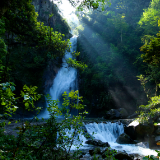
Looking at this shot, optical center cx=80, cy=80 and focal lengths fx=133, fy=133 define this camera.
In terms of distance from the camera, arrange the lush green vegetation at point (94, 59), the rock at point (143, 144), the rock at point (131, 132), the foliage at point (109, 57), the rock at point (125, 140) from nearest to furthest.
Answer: the lush green vegetation at point (94, 59)
the rock at point (143, 144)
the rock at point (125, 140)
the rock at point (131, 132)
the foliage at point (109, 57)

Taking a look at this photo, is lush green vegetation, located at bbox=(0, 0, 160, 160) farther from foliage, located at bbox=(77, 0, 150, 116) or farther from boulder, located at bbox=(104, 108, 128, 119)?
boulder, located at bbox=(104, 108, 128, 119)

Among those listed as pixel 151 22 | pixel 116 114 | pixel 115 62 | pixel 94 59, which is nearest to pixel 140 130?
pixel 116 114

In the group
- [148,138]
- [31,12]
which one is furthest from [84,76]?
[31,12]

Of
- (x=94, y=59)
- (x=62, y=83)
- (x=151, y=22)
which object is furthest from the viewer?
(x=94, y=59)

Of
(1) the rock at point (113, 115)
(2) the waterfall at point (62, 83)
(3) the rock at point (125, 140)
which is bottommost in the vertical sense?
(3) the rock at point (125, 140)

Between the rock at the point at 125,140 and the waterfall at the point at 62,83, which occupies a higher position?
the waterfall at the point at 62,83

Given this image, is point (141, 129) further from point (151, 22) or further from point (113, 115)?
point (151, 22)

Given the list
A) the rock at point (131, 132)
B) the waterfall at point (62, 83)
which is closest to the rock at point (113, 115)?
the rock at point (131, 132)

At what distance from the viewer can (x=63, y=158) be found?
2.79 metres

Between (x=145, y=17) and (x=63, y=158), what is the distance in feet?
96.4

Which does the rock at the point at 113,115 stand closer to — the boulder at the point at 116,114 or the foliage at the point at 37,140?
the boulder at the point at 116,114

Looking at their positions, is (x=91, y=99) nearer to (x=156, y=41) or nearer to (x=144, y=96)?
(x=144, y=96)

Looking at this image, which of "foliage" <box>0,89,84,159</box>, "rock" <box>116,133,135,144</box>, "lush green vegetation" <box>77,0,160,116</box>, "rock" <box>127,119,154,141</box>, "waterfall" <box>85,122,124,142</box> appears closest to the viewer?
"foliage" <box>0,89,84,159</box>

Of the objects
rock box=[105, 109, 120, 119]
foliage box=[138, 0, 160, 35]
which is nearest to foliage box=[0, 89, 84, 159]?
rock box=[105, 109, 120, 119]
